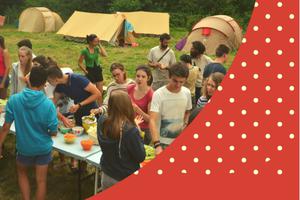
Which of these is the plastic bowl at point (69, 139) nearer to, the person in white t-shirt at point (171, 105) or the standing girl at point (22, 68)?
the person in white t-shirt at point (171, 105)

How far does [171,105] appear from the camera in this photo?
3.16 meters

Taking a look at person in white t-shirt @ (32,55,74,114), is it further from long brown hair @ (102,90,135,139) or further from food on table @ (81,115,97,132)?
long brown hair @ (102,90,135,139)

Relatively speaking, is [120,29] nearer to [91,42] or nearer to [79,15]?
[79,15]

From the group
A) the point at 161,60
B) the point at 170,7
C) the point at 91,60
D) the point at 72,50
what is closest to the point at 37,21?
the point at 72,50

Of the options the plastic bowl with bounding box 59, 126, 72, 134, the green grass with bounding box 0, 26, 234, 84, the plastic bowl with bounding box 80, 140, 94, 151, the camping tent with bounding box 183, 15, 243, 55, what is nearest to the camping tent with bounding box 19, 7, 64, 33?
the green grass with bounding box 0, 26, 234, 84

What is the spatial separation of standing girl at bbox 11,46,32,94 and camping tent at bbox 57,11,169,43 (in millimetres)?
9114

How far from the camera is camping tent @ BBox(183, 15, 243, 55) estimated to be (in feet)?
40.5

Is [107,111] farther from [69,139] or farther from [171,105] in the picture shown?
[69,139]

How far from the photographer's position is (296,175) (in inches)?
46.7

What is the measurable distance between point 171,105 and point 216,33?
9636mm

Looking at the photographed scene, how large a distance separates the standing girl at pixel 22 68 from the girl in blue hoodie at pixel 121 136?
7.03 ft

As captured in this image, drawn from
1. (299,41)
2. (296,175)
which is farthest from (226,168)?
(299,41)

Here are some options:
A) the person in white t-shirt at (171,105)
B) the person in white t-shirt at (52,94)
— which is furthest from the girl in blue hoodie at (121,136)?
the person in white t-shirt at (52,94)

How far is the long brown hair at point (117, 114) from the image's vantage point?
236cm
